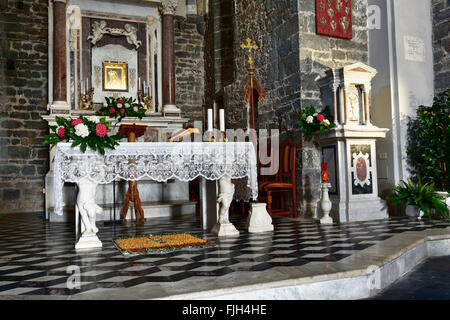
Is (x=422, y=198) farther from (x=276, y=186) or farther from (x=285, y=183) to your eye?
(x=276, y=186)

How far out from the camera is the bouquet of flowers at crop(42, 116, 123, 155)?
384 cm

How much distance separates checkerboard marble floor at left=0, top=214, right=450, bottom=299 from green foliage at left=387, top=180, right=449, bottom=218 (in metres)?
0.29

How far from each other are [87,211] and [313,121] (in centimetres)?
339

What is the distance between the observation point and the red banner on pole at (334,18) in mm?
6328

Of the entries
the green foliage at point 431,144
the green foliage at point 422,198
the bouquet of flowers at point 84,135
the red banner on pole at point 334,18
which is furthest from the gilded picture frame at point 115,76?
the green foliage at point 422,198

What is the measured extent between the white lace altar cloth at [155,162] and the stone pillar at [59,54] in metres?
4.49

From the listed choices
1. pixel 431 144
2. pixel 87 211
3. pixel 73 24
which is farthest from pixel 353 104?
pixel 73 24

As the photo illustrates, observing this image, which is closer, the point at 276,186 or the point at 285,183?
the point at 276,186

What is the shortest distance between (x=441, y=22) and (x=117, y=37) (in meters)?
6.48

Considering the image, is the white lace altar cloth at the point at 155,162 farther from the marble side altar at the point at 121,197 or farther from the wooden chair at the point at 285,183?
the marble side altar at the point at 121,197

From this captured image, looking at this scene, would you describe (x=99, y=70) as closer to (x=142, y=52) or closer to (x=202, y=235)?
(x=142, y=52)

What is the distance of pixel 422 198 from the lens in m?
5.50

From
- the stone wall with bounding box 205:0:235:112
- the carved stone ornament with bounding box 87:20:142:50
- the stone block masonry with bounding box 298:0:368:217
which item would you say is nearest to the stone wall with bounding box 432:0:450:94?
the stone block masonry with bounding box 298:0:368:217
